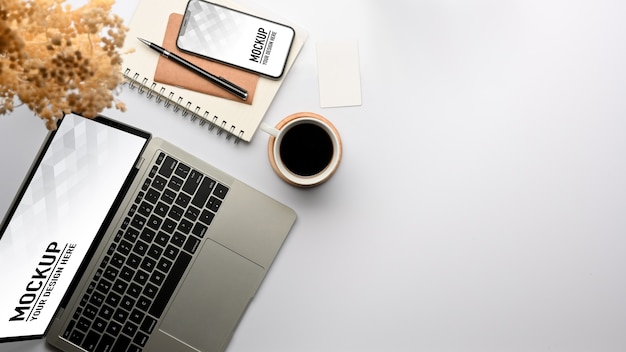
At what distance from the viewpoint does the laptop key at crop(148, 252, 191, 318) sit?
3.26 ft

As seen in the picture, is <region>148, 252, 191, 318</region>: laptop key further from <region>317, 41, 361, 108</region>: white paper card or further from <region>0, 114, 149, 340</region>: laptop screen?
<region>317, 41, 361, 108</region>: white paper card

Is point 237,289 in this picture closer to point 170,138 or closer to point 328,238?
point 328,238

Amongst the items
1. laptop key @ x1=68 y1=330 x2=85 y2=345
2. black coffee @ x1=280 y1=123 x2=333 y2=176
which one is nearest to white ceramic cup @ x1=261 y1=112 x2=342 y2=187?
black coffee @ x1=280 y1=123 x2=333 y2=176

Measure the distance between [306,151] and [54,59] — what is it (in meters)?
0.47

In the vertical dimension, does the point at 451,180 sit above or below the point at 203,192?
above

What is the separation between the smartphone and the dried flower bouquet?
0.36 meters

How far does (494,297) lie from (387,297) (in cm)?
21

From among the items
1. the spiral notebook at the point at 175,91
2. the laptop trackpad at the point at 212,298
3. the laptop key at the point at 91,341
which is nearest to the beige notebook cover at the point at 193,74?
the spiral notebook at the point at 175,91

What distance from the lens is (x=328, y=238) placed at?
1035mm

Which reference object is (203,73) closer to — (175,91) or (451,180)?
(175,91)

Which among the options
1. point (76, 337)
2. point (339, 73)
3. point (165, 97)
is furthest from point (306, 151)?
point (76, 337)

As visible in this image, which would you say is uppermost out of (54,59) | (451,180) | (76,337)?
(451,180)

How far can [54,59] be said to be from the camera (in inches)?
23.5

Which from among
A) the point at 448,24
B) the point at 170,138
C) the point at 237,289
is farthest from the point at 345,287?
the point at 448,24
